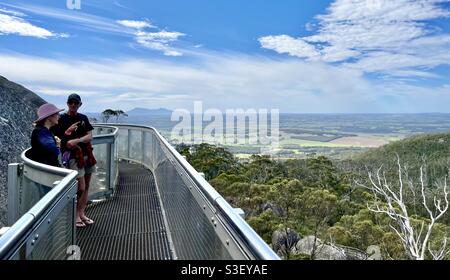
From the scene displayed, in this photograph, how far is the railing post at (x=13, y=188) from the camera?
150 inches

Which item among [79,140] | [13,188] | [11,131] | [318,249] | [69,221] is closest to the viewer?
[69,221]

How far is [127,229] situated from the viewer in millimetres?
5477

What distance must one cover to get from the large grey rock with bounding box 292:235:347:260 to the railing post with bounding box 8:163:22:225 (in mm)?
30150

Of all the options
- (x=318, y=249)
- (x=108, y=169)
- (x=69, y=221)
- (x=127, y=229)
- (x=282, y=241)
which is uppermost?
(x=69, y=221)

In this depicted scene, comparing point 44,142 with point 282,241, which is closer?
point 44,142

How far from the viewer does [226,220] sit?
6.03 feet

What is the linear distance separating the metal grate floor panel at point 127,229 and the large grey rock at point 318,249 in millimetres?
26833

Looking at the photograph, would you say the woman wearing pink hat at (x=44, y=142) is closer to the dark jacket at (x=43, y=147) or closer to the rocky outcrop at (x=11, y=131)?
the dark jacket at (x=43, y=147)

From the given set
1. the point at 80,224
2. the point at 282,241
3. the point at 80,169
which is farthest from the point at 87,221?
the point at 282,241

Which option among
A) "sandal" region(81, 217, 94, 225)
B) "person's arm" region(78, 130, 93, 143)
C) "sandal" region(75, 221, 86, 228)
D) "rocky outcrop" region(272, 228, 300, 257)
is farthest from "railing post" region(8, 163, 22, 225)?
"rocky outcrop" region(272, 228, 300, 257)

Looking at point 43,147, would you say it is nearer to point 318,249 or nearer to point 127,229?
point 127,229

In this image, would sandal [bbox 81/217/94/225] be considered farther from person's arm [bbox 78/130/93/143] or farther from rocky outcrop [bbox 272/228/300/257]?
rocky outcrop [bbox 272/228/300/257]

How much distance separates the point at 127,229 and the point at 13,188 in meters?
1.83
